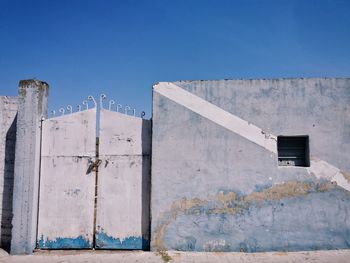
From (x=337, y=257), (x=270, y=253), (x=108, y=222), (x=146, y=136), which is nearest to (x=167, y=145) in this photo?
(x=146, y=136)

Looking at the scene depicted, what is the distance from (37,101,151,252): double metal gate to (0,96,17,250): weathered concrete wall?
0.75 metres

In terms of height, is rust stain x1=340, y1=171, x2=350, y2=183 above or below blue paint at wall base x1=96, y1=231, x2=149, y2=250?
above

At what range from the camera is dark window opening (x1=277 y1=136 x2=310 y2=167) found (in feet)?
21.7

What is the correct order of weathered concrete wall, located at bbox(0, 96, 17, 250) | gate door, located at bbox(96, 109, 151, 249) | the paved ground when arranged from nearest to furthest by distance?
the paved ground → gate door, located at bbox(96, 109, 151, 249) → weathered concrete wall, located at bbox(0, 96, 17, 250)

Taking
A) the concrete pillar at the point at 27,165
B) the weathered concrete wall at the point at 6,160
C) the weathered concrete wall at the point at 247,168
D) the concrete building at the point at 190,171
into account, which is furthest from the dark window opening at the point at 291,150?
the weathered concrete wall at the point at 6,160

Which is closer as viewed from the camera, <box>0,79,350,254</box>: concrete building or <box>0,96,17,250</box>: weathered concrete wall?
<box>0,79,350,254</box>: concrete building

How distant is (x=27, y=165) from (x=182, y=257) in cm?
375

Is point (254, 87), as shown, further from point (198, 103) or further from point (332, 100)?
point (332, 100)

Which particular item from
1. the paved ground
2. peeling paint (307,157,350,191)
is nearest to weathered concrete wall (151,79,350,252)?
peeling paint (307,157,350,191)

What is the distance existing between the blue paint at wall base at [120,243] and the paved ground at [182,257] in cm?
18

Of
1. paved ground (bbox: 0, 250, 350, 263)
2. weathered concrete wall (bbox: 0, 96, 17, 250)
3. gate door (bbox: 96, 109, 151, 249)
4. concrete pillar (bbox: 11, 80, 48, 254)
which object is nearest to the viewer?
paved ground (bbox: 0, 250, 350, 263)

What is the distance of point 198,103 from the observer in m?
6.62

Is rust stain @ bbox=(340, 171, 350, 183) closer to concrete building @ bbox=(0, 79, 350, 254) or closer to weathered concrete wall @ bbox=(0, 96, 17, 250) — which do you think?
concrete building @ bbox=(0, 79, 350, 254)

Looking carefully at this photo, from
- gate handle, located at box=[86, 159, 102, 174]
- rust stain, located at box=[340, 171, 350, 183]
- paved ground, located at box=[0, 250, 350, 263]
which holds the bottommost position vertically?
paved ground, located at box=[0, 250, 350, 263]
